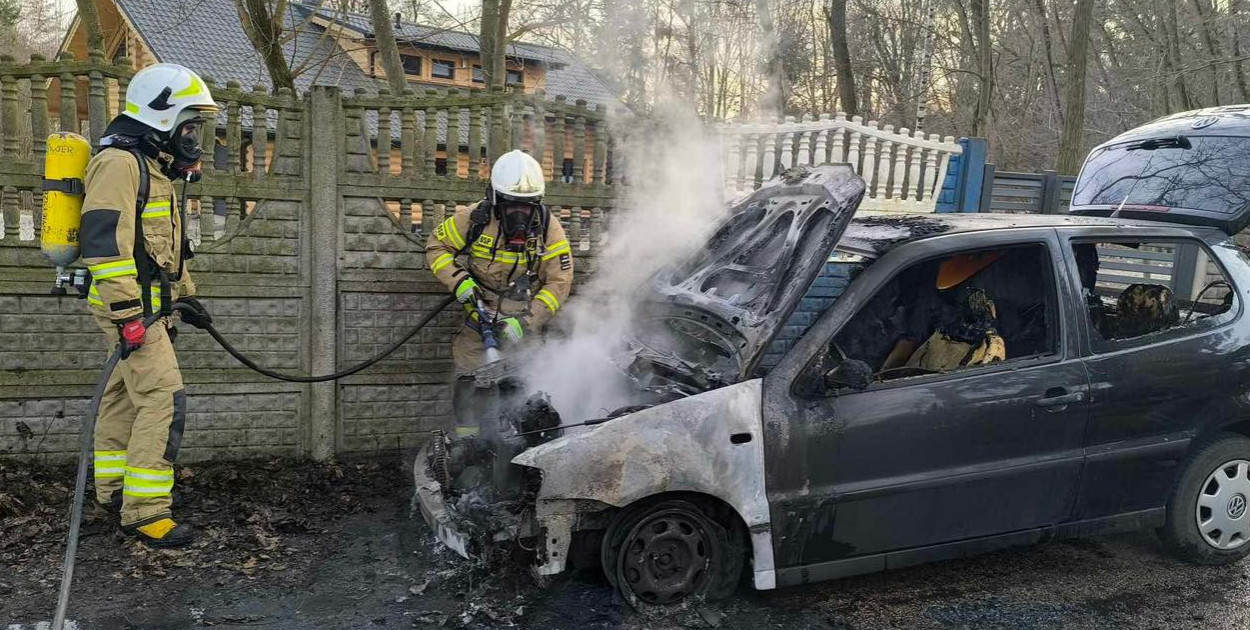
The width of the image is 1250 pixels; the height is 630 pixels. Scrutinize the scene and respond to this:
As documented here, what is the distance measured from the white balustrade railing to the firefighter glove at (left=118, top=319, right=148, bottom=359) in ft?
15.4

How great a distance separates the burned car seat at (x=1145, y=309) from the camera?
4.45 m

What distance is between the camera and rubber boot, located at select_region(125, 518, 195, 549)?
4363 mm

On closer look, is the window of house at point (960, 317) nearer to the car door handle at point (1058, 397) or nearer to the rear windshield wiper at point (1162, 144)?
the car door handle at point (1058, 397)

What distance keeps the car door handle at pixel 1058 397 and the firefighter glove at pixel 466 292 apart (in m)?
3.12

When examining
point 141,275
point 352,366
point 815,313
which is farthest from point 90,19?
point 815,313

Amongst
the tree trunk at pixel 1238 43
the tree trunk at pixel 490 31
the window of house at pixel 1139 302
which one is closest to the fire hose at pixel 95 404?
the window of house at pixel 1139 302

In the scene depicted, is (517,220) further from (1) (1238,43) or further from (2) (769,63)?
(1) (1238,43)

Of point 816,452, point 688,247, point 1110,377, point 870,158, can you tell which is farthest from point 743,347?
point 870,158

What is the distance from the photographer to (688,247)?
5.02 metres

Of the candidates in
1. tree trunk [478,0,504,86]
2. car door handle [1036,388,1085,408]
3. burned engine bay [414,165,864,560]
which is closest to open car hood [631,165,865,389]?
burned engine bay [414,165,864,560]

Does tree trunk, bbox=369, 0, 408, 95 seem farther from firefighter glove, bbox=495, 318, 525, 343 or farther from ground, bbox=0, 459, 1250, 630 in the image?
ground, bbox=0, 459, 1250, 630

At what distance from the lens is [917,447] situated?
12.2 feet

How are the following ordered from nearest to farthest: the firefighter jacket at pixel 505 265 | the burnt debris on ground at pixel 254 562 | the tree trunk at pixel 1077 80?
the burnt debris on ground at pixel 254 562 → the firefighter jacket at pixel 505 265 → the tree trunk at pixel 1077 80

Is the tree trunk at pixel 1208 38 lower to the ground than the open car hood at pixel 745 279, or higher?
higher
